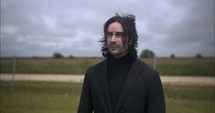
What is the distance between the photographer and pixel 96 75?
2.30 m

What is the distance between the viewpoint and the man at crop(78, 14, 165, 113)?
211cm

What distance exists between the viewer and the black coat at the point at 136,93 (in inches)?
82.5

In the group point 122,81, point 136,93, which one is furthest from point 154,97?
point 122,81

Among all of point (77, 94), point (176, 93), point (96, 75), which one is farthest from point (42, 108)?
point (96, 75)

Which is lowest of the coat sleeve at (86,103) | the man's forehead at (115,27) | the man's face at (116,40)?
the coat sleeve at (86,103)

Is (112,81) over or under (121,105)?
over

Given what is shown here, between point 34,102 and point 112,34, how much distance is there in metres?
8.88

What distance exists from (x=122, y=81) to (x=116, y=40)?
312 millimetres

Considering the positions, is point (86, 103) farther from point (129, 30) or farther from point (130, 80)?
point (129, 30)

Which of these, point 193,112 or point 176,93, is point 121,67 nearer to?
point 193,112

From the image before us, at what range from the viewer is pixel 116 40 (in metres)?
2.16

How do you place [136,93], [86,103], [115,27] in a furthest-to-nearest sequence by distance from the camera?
[86,103]
[115,27]
[136,93]

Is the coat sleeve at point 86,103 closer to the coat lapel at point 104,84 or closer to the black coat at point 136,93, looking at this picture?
the black coat at point 136,93

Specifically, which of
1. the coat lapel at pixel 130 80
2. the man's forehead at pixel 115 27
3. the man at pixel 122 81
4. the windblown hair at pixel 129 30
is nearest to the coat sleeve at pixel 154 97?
the man at pixel 122 81
